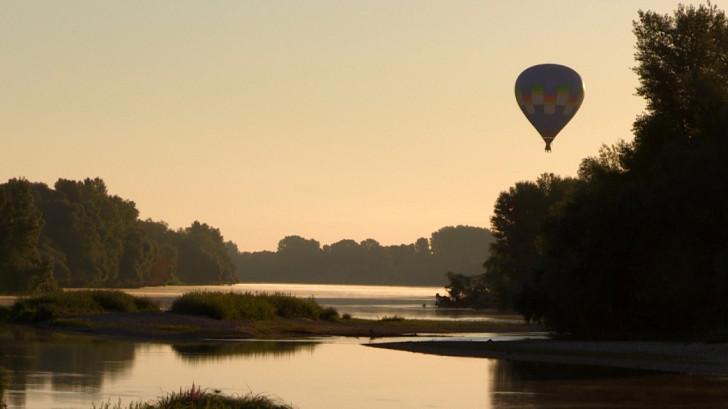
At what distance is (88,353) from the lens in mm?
54844

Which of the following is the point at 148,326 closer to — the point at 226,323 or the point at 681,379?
the point at 226,323

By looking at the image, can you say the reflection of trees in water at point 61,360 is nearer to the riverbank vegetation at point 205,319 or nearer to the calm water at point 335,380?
the calm water at point 335,380

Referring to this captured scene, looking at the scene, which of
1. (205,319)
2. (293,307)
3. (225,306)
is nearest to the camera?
(205,319)

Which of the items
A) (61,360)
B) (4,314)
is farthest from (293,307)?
(61,360)

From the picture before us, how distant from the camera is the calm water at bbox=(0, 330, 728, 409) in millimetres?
36719

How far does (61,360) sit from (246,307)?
3034cm

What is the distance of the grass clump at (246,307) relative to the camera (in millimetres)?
78625

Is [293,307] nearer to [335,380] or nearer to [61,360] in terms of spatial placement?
[61,360]

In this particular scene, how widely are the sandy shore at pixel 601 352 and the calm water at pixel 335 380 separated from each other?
209 cm

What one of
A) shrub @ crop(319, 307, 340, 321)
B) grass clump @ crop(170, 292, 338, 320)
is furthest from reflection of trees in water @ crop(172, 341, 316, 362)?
Answer: shrub @ crop(319, 307, 340, 321)

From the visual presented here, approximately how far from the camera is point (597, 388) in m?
41.0

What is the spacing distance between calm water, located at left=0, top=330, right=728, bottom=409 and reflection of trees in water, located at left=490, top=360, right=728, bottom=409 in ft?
0.09

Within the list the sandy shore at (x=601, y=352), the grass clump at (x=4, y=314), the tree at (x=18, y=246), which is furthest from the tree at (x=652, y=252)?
the tree at (x=18, y=246)

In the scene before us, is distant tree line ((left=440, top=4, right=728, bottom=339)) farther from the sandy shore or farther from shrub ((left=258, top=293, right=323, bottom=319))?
shrub ((left=258, top=293, right=323, bottom=319))
